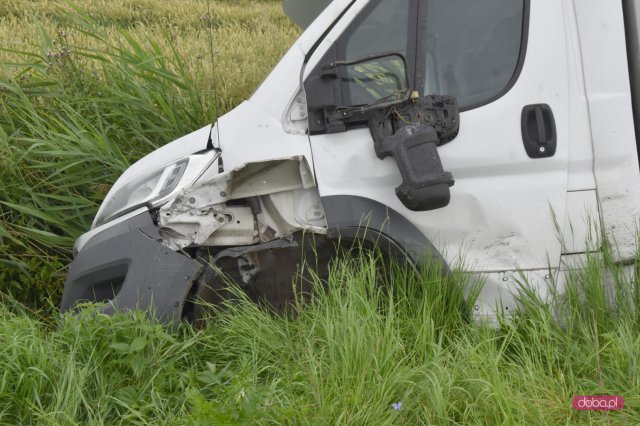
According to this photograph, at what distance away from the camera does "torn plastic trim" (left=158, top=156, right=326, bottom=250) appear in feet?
12.6

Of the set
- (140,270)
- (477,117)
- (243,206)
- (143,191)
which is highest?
(477,117)

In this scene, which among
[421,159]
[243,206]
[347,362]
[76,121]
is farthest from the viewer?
[76,121]

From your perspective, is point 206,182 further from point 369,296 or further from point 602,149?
point 602,149

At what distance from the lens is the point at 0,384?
339 centimetres

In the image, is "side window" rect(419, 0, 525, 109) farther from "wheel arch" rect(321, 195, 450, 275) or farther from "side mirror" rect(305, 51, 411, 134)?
"wheel arch" rect(321, 195, 450, 275)

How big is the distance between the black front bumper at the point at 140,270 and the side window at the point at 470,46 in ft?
4.35

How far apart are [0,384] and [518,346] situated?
2.06m

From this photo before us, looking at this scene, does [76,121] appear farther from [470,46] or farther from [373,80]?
[470,46]

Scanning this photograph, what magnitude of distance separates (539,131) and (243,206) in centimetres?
131

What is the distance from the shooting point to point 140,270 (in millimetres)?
3773

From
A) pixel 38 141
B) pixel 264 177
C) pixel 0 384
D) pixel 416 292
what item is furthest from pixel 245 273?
pixel 38 141

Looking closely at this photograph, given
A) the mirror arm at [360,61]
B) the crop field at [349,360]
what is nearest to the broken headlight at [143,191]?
→ the crop field at [349,360]

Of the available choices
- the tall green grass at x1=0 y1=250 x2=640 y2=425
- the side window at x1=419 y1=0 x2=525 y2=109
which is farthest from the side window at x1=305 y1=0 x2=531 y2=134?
the tall green grass at x1=0 y1=250 x2=640 y2=425

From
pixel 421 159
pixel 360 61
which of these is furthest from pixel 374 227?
pixel 360 61
